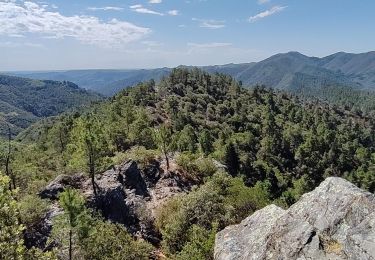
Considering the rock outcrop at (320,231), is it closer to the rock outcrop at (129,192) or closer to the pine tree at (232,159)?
the rock outcrop at (129,192)

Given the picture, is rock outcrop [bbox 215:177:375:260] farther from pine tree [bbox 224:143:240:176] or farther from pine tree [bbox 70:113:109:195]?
pine tree [bbox 224:143:240:176]

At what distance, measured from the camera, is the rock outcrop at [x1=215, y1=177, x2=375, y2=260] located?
2578 cm

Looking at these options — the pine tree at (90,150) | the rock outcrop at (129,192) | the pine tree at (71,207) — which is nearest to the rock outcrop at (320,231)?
the pine tree at (71,207)

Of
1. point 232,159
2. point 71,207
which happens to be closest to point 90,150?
point 71,207

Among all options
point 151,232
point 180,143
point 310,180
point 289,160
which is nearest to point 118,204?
point 151,232

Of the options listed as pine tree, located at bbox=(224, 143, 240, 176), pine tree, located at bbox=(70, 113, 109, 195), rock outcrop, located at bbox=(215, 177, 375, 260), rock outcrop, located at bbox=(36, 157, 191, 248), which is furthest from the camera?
pine tree, located at bbox=(224, 143, 240, 176)

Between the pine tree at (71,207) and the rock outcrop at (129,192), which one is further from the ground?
the pine tree at (71,207)

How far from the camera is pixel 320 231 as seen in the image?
27828 millimetres

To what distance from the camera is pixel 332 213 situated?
28562mm

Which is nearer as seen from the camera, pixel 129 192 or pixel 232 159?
pixel 129 192

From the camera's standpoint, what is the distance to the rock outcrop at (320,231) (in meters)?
25.8

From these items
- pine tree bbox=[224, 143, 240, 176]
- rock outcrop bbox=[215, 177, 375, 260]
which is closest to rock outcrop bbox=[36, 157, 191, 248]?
rock outcrop bbox=[215, 177, 375, 260]

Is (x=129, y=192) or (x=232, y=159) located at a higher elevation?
(x=129, y=192)

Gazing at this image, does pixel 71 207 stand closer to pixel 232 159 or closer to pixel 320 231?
pixel 320 231
